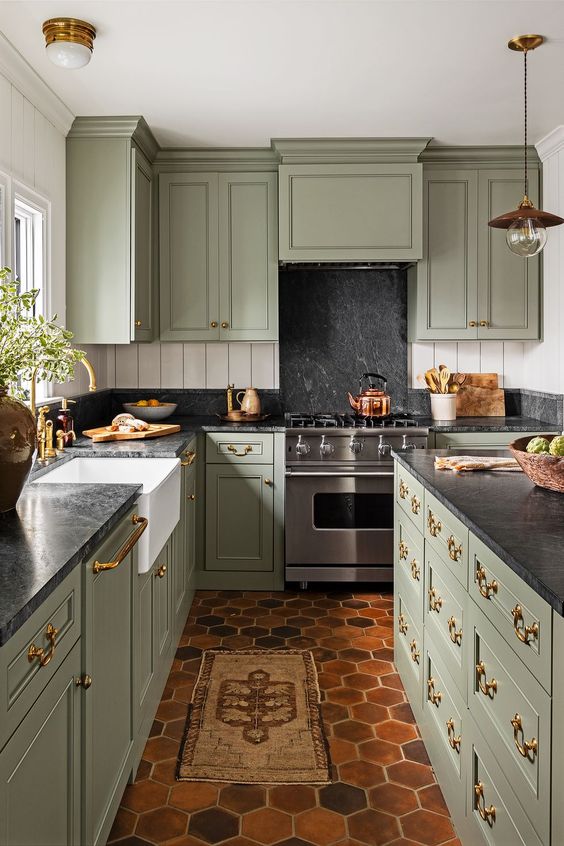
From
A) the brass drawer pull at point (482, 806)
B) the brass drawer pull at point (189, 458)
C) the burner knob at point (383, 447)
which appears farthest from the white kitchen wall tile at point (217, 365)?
the brass drawer pull at point (482, 806)

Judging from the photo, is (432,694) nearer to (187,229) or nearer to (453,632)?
(453,632)

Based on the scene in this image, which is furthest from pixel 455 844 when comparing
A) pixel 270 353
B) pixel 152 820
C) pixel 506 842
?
pixel 270 353

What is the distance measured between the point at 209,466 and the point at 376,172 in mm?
1910

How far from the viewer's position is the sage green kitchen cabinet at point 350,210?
427 cm

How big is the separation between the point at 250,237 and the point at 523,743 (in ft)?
11.4

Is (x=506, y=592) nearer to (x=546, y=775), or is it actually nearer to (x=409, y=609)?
(x=546, y=775)

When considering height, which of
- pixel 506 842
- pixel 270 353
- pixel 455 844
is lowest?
pixel 455 844

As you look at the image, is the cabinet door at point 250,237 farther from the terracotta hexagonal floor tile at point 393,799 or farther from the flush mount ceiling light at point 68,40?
the terracotta hexagonal floor tile at point 393,799

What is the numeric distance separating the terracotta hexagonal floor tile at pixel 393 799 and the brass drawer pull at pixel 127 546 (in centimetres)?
108

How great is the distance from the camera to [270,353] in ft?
15.8

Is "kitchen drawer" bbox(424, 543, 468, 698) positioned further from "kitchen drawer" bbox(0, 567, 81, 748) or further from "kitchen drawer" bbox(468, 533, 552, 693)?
"kitchen drawer" bbox(0, 567, 81, 748)

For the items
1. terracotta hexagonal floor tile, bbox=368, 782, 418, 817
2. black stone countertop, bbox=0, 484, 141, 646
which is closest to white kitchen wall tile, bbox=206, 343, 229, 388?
black stone countertop, bbox=0, 484, 141, 646

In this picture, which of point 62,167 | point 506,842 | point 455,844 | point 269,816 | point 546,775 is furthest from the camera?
point 62,167

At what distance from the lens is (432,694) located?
2430 mm
